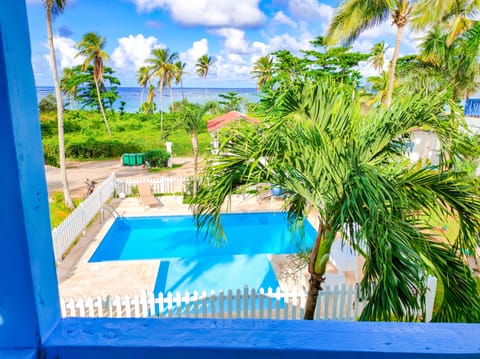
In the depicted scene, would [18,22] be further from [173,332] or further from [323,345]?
[323,345]

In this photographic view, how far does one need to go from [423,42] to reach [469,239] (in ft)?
59.8

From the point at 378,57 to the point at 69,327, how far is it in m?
34.3

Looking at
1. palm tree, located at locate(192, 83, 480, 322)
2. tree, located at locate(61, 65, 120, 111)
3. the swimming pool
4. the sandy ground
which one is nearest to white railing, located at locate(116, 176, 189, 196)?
the sandy ground

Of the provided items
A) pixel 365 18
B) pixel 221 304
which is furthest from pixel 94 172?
pixel 221 304

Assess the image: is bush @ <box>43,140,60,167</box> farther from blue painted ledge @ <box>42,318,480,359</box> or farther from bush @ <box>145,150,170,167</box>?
blue painted ledge @ <box>42,318,480,359</box>

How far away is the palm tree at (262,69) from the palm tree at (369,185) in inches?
1446

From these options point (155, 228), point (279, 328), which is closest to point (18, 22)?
point (279, 328)

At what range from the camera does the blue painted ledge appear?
2.32 feet

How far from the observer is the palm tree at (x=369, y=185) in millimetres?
2781

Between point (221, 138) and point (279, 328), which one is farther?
point (221, 138)

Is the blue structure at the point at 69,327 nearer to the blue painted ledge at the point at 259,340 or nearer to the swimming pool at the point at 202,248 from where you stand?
the blue painted ledge at the point at 259,340

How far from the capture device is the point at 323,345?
71 centimetres

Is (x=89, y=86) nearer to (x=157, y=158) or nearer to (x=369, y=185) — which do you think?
(x=157, y=158)

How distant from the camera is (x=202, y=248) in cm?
966
